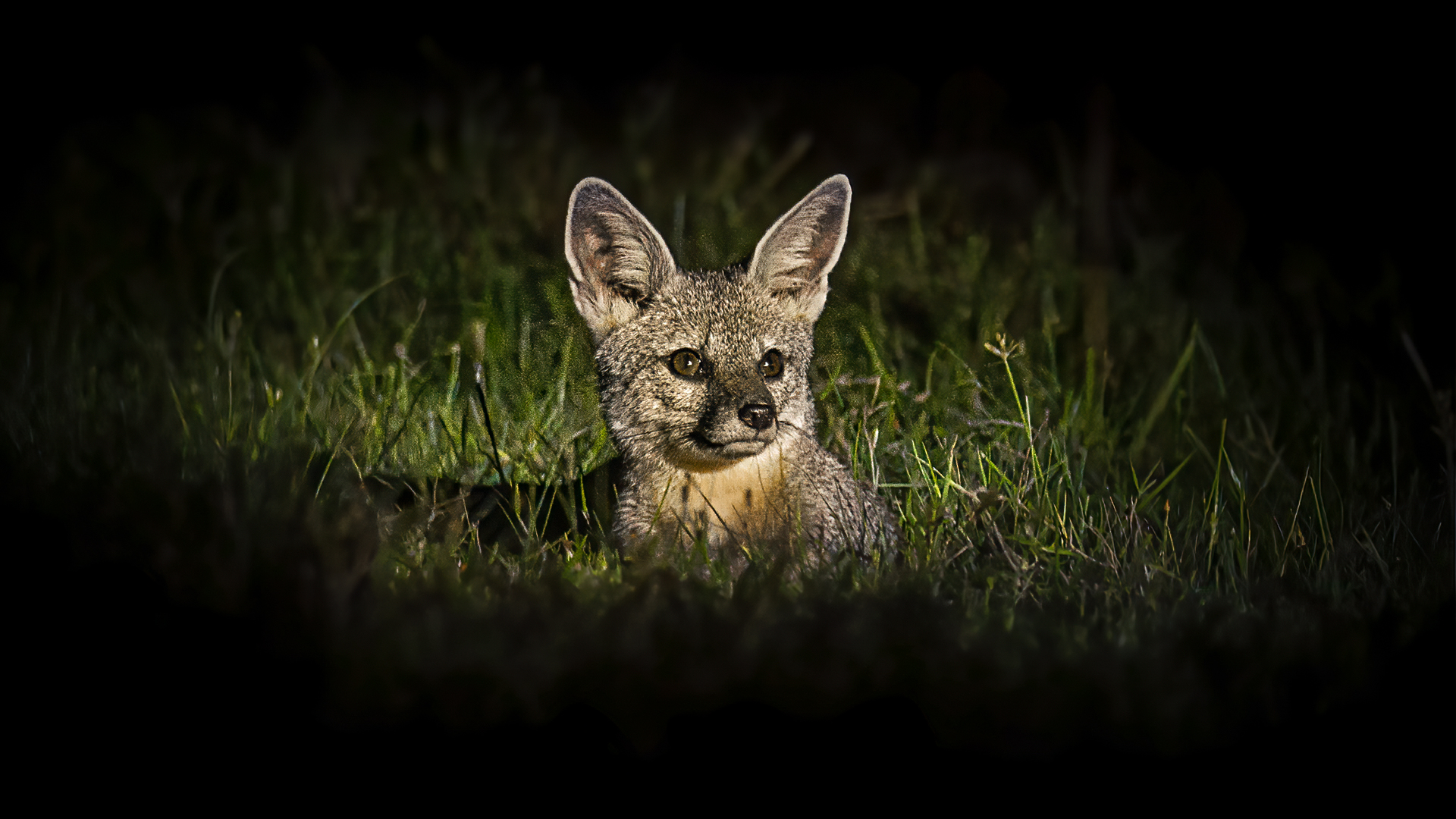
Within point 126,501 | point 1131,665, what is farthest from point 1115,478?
point 126,501

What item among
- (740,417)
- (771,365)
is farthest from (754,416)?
(771,365)

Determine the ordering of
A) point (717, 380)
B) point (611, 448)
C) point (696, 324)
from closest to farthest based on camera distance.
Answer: point (717, 380), point (696, 324), point (611, 448)

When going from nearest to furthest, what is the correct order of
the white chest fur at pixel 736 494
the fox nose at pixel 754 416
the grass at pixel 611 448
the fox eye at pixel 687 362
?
1. the grass at pixel 611 448
2. the fox nose at pixel 754 416
3. the white chest fur at pixel 736 494
4. the fox eye at pixel 687 362

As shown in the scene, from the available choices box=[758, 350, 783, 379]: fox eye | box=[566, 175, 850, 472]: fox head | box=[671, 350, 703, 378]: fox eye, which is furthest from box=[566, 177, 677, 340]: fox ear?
box=[758, 350, 783, 379]: fox eye

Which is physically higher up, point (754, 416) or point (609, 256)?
point (609, 256)

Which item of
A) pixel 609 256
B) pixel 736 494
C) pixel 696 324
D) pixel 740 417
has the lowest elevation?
pixel 736 494

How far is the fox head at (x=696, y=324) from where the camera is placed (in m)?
3.30

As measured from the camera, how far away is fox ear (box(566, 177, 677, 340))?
3.32m

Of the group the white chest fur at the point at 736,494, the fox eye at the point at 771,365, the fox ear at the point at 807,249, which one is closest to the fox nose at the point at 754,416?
the white chest fur at the point at 736,494

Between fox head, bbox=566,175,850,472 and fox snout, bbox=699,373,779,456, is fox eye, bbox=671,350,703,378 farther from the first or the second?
fox snout, bbox=699,373,779,456

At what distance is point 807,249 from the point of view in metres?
3.50

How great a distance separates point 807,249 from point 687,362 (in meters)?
0.53

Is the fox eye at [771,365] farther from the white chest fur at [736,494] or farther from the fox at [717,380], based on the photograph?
the white chest fur at [736,494]

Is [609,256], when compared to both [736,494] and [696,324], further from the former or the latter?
[736,494]
